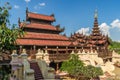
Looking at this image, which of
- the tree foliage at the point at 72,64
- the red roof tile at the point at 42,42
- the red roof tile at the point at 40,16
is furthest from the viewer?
the red roof tile at the point at 40,16

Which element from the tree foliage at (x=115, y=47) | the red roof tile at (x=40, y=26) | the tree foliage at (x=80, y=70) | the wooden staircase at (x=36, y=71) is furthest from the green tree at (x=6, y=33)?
the tree foliage at (x=115, y=47)

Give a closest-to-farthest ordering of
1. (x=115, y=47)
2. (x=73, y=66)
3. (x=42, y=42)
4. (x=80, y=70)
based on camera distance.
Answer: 1. (x=80, y=70)
2. (x=73, y=66)
3. (x=42, y=42)
4. (x=115, y=47)

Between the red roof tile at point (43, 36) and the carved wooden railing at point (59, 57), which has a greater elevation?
the red roof tile at point (43, 36)

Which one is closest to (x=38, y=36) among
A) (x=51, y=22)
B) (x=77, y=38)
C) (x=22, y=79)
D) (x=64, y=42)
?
(x=64, y=42)

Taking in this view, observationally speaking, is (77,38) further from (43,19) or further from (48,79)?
(48,79)

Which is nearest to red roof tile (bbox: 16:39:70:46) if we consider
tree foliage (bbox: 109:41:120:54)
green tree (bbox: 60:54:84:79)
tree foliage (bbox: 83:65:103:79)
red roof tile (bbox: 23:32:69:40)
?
red roof tile (bbox: 23:32:69:40)

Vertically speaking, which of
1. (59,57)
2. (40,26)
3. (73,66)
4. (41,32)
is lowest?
(73,66)

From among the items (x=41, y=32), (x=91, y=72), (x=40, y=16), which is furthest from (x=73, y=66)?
(x=40, y=16)

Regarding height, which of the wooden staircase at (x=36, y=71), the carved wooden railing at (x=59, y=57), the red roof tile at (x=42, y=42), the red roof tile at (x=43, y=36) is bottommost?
the wooden staircase at (x=36, y=71)

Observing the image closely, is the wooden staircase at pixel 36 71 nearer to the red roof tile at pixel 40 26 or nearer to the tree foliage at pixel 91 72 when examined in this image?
the tree foliage at pixel 91 72

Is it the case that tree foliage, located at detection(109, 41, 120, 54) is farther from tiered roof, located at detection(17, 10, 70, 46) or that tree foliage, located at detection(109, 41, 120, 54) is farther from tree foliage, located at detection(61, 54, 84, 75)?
tree foliage, located at detection(61, 54, 84, 75)

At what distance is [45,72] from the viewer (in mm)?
20641

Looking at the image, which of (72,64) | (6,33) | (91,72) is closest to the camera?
(6,33)

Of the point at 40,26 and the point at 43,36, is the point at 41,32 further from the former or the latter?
the point at 43,36
